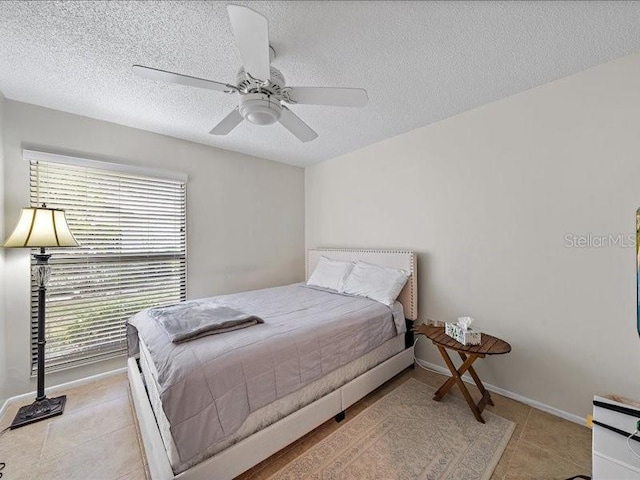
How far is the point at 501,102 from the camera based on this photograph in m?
2.24

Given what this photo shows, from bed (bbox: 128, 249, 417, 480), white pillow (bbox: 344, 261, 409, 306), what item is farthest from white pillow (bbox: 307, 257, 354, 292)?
bed (bbox: 128, 249, 417, 480)

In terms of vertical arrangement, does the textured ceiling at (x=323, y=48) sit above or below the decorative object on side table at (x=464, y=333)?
above

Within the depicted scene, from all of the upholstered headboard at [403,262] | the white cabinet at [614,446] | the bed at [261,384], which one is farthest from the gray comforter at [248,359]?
the white cabinet at [614,446]

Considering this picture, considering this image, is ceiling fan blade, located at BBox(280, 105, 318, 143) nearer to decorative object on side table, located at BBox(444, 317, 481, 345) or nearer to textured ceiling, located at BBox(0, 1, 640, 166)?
textured ceiling, located at BBox(0, 1, 640, 166)

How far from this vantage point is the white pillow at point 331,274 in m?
3.09

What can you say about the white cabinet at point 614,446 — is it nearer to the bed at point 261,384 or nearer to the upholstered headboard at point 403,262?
the bed at point 261,384

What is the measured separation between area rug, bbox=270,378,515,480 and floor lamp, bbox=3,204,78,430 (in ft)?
6.35

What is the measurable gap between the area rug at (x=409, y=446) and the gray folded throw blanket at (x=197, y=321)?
34.2 inches

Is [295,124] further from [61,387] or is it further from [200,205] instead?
[61,387]

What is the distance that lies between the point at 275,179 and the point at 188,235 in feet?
4.71

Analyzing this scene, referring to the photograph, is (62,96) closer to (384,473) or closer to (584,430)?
(384,473)

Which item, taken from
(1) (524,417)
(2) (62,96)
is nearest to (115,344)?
(2) (62,96)

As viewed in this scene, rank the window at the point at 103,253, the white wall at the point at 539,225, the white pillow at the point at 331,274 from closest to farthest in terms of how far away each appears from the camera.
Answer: the white wall at the point at 539,225, the window at the point at 103,253, the white pillow at the point at 331,274

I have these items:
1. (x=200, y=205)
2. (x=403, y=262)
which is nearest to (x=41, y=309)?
(x=200, y=205)
